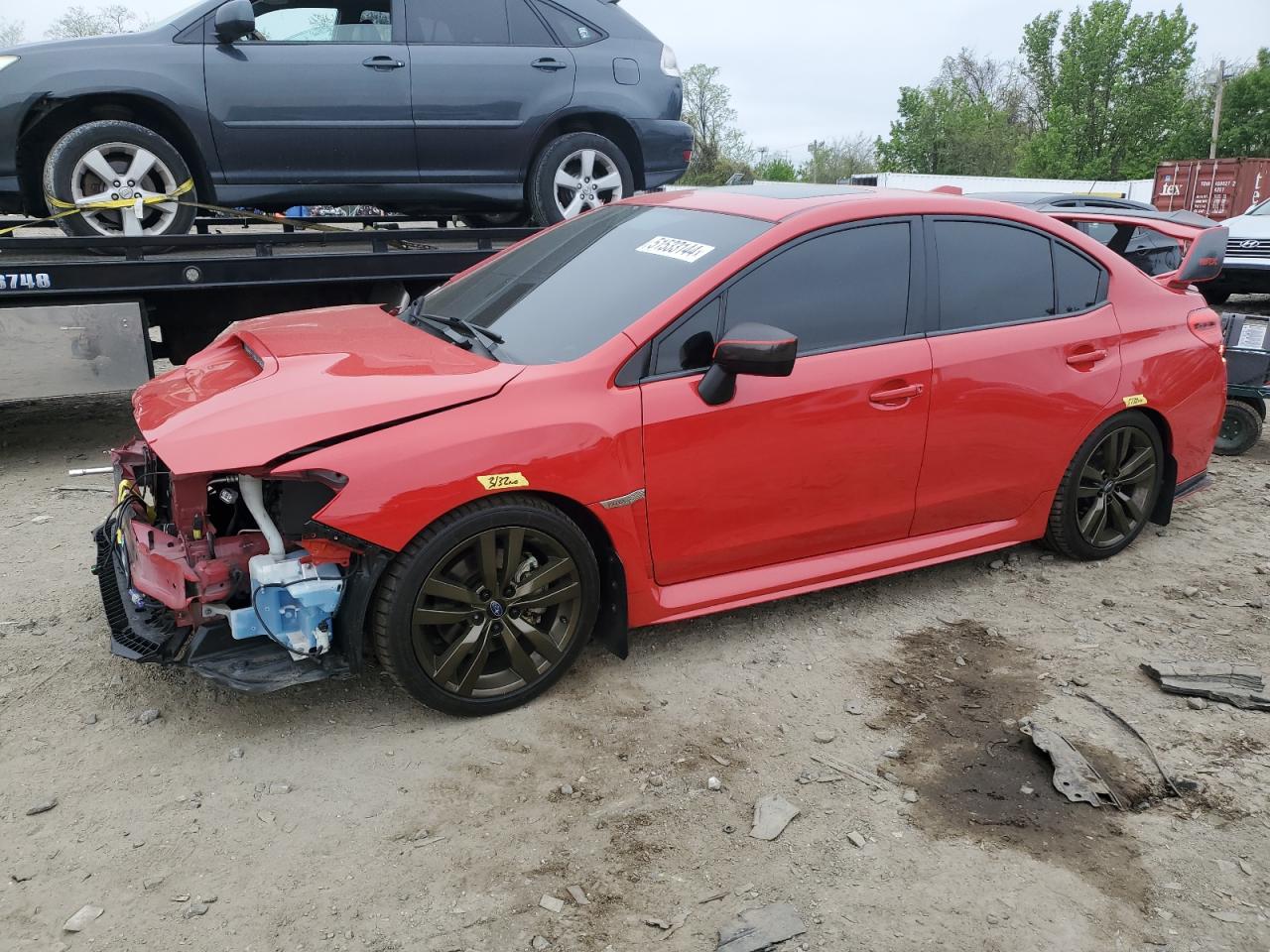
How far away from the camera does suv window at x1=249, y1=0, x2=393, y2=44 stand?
5961 mm

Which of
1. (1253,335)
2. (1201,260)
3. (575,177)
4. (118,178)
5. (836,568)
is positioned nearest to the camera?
(836,568)

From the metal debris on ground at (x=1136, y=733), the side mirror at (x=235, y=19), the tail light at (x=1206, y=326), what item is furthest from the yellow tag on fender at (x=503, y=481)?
the side mirror at (x=235, y=19)

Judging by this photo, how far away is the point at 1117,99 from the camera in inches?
2004

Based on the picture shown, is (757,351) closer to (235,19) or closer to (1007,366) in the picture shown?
(1007,366)

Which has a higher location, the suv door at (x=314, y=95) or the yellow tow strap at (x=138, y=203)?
the suv door at (x=314, y=95)

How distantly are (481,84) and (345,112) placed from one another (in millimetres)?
836

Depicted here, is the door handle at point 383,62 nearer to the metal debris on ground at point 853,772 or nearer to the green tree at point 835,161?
the metal debris on ground at point 853,772

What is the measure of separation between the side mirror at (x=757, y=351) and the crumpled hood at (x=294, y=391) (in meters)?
0.66

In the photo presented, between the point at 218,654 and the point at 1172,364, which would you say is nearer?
the point at 218,654

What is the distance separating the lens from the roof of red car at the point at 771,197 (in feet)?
12.4

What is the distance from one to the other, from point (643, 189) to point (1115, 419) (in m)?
3.69

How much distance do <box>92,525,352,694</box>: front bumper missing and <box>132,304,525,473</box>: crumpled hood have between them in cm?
55

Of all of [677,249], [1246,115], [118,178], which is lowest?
[677,249]

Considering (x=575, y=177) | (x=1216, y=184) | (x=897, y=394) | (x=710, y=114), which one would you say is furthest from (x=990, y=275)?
(x=710, y=114)
